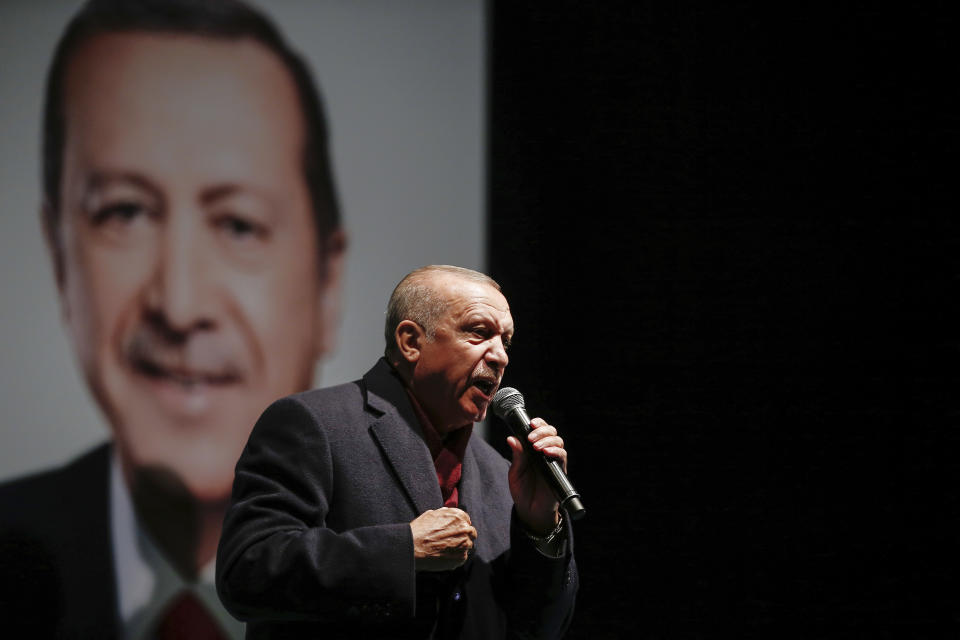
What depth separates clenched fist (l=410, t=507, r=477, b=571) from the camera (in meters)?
1.67

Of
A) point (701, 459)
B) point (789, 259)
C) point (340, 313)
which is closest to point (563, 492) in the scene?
point (340, 313)

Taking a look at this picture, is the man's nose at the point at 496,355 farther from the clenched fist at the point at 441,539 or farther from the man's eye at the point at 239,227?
the man's eye at the point at 239,227

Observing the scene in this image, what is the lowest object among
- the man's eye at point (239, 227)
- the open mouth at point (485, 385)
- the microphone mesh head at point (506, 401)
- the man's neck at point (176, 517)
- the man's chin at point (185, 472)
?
the man's neck at point (176, 517)

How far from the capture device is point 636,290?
3205 mm

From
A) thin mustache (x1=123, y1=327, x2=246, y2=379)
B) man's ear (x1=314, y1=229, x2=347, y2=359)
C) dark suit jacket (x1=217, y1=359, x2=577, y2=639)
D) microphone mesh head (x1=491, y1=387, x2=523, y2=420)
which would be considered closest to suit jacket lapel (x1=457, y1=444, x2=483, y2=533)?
dark suit jacket (x1=217, y1=359, x2=577, y2=639)

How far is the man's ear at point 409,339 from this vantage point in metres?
1.95

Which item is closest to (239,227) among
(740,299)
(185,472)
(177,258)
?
(177,258)

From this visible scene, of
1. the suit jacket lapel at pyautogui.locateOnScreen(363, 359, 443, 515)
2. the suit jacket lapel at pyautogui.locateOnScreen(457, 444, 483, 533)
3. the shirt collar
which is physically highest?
the suit jacket lapel at pyautogui.locateOnScreen(363, 359, 443, 515)

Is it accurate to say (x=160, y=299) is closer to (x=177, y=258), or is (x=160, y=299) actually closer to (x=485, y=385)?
(x=177, y=258)

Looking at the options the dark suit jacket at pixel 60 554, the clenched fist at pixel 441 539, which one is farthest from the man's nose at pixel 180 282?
the clenched fist at pixel 441 539

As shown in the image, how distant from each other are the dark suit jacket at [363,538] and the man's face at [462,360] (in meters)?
0.06

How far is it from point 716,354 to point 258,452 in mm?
1860

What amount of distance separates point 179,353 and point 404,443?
3.97 feet

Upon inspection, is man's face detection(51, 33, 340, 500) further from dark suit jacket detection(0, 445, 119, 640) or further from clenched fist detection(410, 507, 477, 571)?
clenched fist detection(410, 507, 477, 571)
